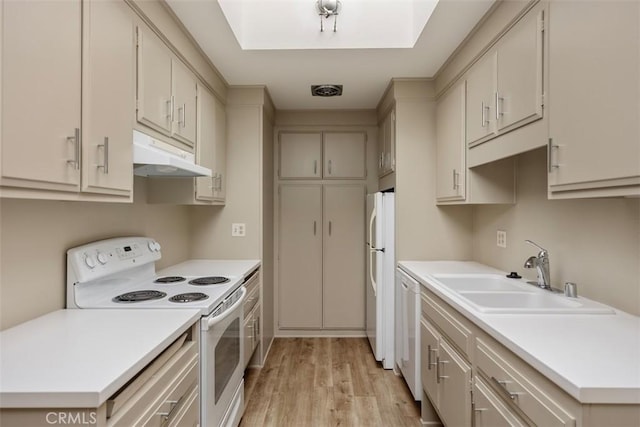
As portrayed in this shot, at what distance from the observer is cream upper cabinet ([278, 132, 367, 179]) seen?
3.67 metres

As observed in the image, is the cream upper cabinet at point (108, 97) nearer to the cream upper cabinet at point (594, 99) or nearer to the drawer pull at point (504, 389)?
the drawer pull at point (504, 389)

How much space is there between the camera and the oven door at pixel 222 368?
148cm

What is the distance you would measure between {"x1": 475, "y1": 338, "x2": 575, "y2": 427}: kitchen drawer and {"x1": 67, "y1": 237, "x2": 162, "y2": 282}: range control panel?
169 centimetres

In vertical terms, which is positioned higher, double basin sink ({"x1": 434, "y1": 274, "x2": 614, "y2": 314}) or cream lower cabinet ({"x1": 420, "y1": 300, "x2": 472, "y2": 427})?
double basin sink ({"x1": 434, "y1": 274, "x2": 614, "y2": 314})

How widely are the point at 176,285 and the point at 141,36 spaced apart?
4.33ft

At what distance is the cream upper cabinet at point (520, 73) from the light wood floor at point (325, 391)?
1941 millimetres

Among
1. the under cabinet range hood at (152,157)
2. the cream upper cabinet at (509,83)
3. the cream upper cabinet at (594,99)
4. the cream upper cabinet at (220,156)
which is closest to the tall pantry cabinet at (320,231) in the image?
the cream upper cabinet at (220,156)

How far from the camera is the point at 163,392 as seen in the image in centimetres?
111

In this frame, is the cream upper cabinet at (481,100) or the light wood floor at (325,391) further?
the light wood floor at (325,391)

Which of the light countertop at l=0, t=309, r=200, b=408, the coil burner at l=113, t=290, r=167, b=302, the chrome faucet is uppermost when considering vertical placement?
the chrome faucet

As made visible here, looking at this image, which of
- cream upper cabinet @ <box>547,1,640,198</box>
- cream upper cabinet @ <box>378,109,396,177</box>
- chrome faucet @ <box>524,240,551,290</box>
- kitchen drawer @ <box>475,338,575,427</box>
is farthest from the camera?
cream upper cabinet @ <box>378,109,396,177</box>

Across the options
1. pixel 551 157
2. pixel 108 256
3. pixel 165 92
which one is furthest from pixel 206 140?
pixel 551 157

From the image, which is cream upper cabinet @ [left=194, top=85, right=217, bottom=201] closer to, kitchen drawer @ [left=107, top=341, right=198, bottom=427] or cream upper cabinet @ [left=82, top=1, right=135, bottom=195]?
cream upper cabinet @ [left=82, top=1, right=135, bottom=195]

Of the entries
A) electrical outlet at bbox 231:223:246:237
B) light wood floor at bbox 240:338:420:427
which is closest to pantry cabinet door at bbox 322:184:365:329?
light wood floor at bbox 240:338:420:427
